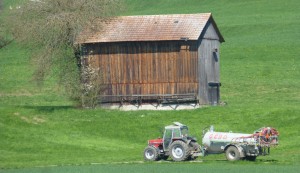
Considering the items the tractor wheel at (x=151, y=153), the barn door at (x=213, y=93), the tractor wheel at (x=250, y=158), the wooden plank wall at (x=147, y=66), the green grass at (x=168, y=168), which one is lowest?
the green grass at (x=168, y=168)

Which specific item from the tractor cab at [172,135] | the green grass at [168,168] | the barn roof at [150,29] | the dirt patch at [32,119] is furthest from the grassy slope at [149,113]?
the barn roof at [150,29]

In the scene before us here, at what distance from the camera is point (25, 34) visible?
212 feet

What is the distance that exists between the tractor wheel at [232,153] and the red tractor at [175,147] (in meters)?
1.23

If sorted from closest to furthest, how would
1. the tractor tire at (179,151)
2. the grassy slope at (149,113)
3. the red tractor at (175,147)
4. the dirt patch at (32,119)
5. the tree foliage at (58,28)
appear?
the tractor tire at (179,151) < the red tractor at (175,147) < the grassy slope at (149,113) < the dirt patch at (32,119) < the tree foliage at (58,28)

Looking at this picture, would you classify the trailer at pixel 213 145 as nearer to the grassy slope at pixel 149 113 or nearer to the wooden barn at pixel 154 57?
the grassy slope at pixel 149 113

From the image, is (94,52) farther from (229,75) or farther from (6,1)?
(6,1)

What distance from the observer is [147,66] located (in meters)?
63.9

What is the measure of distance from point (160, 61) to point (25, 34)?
8.59 meters

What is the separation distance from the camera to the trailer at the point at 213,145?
41344 millimetres

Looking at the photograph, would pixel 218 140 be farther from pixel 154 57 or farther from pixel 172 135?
pixel 154 57

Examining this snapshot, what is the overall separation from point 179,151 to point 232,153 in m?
2.25

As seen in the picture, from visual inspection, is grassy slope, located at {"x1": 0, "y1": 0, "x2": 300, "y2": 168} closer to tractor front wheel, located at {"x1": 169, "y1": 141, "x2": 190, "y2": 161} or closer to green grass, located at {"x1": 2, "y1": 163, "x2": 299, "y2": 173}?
tractor front wheel, located at {"x1": 169, "y1": 141, "x2": 190, "y2": 161}

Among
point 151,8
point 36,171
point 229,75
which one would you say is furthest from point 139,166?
point 151,8

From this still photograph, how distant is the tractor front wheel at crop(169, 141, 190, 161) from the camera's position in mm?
42438
